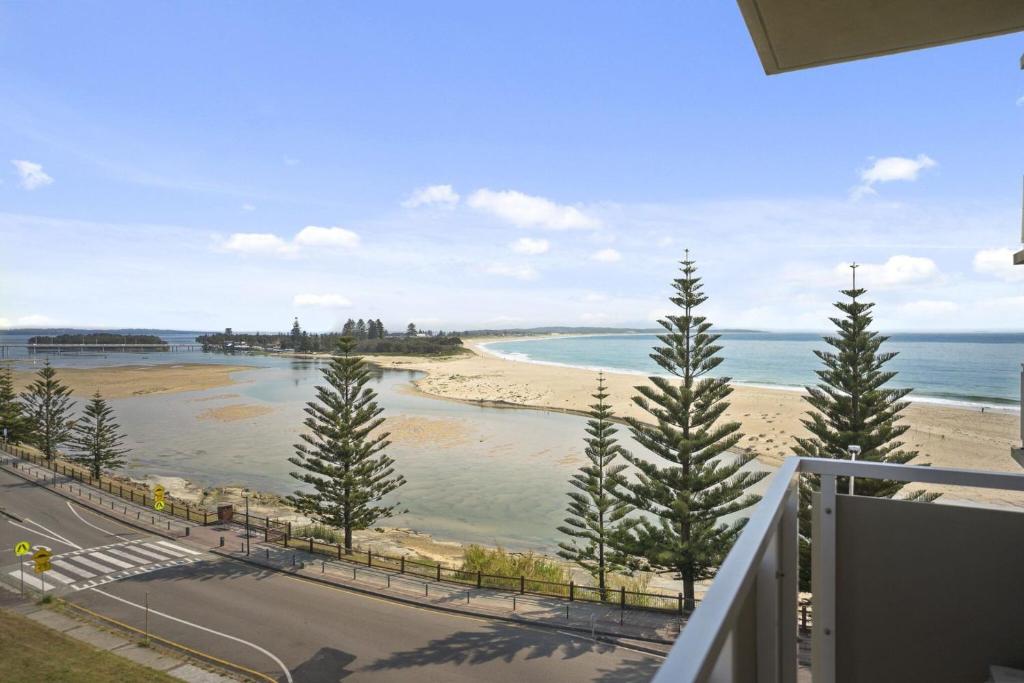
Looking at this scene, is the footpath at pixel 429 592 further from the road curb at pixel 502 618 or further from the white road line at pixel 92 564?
the white road line at pixel 92 564

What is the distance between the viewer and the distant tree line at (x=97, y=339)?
95.8m

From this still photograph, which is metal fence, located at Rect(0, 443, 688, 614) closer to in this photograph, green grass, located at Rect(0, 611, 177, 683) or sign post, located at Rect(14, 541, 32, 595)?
sign post, located at Rect(14, 541, 32, 595)

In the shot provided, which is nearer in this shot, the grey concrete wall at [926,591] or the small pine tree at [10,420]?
the grey concrete wall at [926,591]

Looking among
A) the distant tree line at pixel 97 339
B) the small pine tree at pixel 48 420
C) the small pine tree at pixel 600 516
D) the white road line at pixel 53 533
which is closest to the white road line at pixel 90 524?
the white road line at pixel 53 533

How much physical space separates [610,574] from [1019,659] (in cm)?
1454

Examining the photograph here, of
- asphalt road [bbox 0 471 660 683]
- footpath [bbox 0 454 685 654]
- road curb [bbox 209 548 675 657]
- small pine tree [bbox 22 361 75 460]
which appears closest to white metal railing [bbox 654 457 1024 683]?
asphalt road [bbox 0 471 660 683]

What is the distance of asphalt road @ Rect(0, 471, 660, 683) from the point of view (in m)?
8.80

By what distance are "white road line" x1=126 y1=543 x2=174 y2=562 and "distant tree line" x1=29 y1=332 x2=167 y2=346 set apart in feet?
335

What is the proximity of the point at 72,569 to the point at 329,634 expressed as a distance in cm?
824

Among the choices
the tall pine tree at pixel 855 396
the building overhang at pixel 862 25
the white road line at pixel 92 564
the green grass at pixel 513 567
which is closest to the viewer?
the building overhang at pixel 862 25

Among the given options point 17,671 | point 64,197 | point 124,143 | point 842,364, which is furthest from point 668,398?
point 64,197

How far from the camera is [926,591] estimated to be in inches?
57.8

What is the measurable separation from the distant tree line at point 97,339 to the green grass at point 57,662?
107m

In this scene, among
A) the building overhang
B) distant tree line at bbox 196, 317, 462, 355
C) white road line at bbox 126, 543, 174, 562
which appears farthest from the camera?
distant tree line at bbox 196, 317, 462, 355
